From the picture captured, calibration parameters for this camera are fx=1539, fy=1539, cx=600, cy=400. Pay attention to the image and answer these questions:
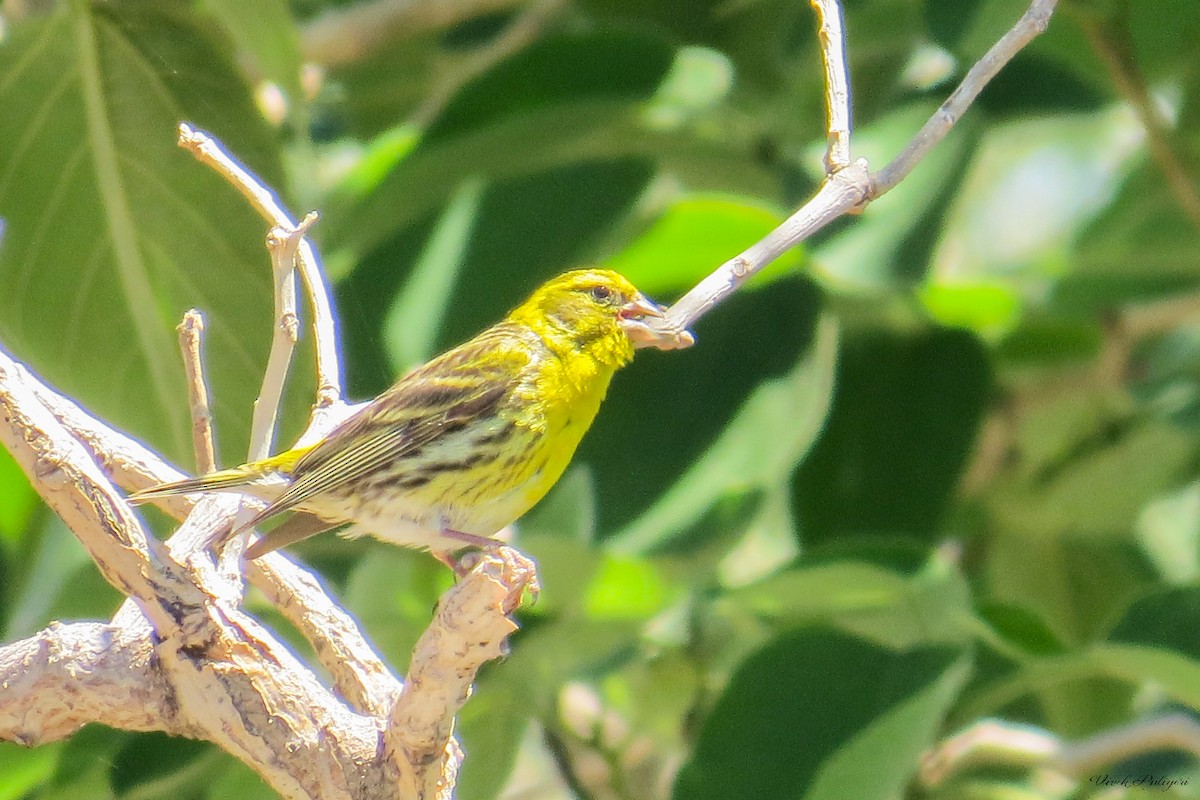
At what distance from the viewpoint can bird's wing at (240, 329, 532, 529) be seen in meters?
2.08

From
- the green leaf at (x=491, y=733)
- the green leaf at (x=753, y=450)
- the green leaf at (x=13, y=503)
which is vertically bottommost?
the green leaf at (x=491, y=733)

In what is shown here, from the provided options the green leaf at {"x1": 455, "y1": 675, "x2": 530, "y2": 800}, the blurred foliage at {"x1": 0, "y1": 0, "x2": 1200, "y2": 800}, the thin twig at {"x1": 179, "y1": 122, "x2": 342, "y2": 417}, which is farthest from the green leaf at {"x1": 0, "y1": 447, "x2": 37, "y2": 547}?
the thin twig at {"x1": 179, "y1": 122, "x2": 342, "y2": 417}

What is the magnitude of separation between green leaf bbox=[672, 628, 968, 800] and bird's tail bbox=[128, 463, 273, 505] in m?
0.93

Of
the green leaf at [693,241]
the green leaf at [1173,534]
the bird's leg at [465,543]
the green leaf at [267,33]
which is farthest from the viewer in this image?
the green leaf at [1173,534]

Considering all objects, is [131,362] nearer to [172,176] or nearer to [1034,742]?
[172,176]

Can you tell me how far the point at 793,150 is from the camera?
9.80 feet

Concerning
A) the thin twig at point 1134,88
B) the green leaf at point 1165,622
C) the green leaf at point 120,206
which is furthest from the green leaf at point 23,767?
the thin twig at point 1134,88

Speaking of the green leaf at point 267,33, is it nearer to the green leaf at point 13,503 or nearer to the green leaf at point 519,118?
the green leaf at point 519,118

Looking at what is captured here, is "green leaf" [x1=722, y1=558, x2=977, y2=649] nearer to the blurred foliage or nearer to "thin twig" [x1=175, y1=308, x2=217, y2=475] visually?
the blurred foliage

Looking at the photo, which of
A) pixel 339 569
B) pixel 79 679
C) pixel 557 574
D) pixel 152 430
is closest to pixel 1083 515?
pixel 557 574

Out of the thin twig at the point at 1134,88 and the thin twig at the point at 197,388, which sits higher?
the thin twig at the point at 197,388

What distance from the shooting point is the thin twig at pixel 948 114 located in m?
1.64

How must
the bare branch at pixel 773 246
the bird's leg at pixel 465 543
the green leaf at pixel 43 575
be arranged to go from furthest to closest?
the green leaf at pixel 43 575, the bird's leg at pixel 465 543, the bare branch at pixel 773 246

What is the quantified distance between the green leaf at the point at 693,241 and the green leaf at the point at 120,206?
73 centimetres
